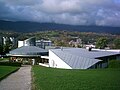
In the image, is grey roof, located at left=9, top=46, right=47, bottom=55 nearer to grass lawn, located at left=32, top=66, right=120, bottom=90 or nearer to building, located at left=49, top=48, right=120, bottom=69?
building, located at left=49, top=48, right=120, bottom=69

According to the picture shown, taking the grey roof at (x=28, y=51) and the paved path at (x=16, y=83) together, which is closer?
the paved path at (x=16, y=83)

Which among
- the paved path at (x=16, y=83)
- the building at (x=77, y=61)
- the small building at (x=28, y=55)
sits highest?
the paved path at (x=16, y=83)

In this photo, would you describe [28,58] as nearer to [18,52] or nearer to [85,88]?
Answer: [18,52]

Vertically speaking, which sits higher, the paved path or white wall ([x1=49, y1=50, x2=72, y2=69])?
the paved path

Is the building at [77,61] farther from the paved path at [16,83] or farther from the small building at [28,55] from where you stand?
the paved path at [16,83]

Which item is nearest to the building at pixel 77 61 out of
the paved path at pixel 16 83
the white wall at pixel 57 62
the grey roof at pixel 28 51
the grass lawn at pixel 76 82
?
the white wall at pixel 57 62

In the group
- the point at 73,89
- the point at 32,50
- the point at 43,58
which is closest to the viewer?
the point at 73,89

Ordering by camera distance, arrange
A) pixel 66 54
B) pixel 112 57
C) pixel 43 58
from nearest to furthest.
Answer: pixel 66 54 < pixel 112 57 < pixel 43 58

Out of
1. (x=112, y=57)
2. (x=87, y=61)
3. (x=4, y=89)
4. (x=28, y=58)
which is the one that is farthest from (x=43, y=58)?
Result: (x=4, y=89)

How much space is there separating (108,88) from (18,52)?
235ft

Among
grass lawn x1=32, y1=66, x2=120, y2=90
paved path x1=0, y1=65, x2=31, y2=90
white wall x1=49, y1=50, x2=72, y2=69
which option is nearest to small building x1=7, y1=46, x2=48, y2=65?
white wall x1=49, y1=50, x2=72, y2=69

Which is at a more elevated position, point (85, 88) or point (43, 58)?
point (85, 88)

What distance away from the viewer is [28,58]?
86250mm

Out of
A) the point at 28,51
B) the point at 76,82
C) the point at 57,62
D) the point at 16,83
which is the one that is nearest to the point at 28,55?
the point at 28,51
